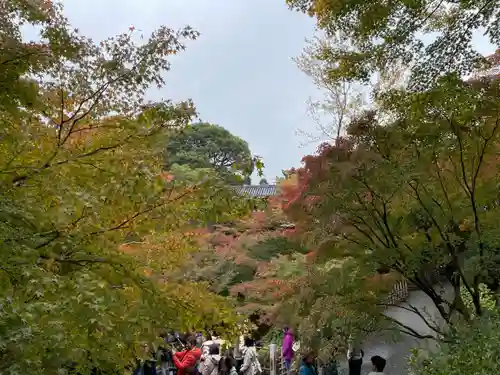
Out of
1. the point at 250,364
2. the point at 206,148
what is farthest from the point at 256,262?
the point at 206,148

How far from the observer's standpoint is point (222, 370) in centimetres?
1058

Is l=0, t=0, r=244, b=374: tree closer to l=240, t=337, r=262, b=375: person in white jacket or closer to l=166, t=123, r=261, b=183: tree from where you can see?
l=240, t=337, r=262, b=375: person in white jacket

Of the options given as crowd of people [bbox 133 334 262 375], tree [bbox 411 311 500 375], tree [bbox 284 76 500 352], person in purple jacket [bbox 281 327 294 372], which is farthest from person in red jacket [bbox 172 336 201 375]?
tree [bbox 411 311 500 375]

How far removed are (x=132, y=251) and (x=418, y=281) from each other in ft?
11.4

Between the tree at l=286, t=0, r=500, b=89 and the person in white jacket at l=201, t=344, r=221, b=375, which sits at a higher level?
the tree at l=286, t=0, r=500, b=89

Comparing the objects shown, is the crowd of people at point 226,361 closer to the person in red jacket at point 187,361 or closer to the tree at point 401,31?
the person in red jacket at point 187,361

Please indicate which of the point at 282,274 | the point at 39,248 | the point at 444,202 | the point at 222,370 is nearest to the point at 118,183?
the point at 39,248

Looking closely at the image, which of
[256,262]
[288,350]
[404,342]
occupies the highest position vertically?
[256,262]

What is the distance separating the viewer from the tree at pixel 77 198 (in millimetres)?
3047

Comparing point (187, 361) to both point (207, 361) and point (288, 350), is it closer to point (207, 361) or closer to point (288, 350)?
point (207, 361)

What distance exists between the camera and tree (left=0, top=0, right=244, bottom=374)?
3.05 metres

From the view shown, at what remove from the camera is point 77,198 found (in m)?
3.21

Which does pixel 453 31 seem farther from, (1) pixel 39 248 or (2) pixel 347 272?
(1) pixel 39 248

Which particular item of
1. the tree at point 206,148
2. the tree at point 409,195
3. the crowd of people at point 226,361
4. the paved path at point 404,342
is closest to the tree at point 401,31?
the tree at point 409,195
